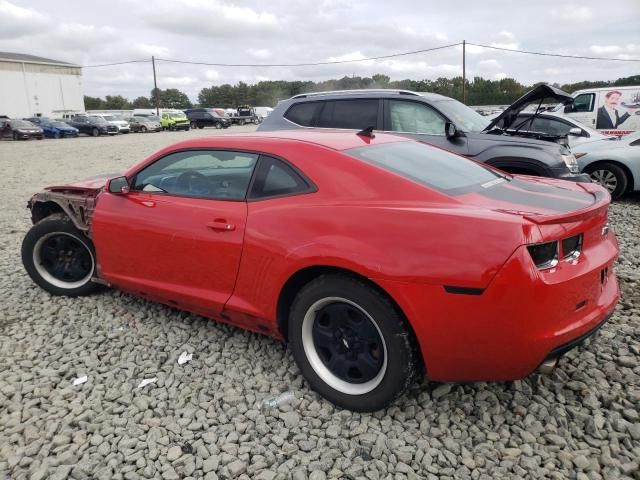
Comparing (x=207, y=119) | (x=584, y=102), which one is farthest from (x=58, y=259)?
(x=207, y=119)

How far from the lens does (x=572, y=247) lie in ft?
7.52

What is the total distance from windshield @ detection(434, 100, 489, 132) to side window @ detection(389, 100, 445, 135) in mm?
138

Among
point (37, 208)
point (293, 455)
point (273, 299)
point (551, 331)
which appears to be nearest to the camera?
point (551, 331)

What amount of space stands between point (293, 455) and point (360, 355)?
0.59 m

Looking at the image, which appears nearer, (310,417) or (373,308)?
(373,308)

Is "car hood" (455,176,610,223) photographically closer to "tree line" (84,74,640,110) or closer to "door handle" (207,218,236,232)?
"door handle" (207,218,236,232)

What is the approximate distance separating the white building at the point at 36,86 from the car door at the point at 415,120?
184 feet

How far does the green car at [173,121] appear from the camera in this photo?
39.0 m

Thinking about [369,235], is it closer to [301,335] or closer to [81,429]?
[301,335]

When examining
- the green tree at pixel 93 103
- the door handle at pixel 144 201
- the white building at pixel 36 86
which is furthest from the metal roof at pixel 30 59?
the door handle at pixel 144 201

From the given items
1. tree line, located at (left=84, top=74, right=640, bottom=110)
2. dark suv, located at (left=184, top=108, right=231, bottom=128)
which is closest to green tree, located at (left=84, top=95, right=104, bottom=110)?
tree line, located at (left=84, top=74, right=640, bottom=110)

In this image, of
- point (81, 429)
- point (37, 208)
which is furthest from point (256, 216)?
point (37, 208)

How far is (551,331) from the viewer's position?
2146 millimetres

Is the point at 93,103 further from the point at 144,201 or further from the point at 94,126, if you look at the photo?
the point at 144,201
